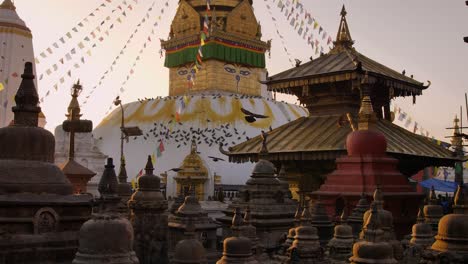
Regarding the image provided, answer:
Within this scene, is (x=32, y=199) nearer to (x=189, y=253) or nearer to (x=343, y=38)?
(x=189, y=253)

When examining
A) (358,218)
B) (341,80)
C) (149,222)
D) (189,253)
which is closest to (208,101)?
(341,80)

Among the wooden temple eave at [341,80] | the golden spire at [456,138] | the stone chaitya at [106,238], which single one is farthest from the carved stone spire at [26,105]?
the golden spire at [456,138]

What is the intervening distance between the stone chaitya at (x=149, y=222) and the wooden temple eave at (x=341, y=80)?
8180 millimetres

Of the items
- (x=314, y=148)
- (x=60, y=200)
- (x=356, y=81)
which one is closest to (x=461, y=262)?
(x=60, y=200)

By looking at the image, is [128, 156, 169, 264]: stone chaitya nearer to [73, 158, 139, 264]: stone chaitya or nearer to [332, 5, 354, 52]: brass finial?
[73, 158, 139, 264]: stone chaitya

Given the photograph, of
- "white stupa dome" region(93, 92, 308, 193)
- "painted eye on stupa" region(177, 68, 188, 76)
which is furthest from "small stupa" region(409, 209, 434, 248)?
"painted eye on stupa" region(177, 68, 188, 76)

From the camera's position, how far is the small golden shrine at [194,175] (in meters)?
30.3

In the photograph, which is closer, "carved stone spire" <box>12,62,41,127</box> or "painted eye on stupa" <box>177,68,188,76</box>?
"carved stone spire" <box>12,62,41,127</box>

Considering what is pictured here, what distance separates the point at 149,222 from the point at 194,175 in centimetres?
1804

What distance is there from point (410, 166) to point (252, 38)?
83.7 ft

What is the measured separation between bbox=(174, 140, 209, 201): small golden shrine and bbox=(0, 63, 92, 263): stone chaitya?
2085 centimetres

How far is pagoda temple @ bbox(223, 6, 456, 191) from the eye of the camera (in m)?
17.1

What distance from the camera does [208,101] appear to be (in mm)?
37750

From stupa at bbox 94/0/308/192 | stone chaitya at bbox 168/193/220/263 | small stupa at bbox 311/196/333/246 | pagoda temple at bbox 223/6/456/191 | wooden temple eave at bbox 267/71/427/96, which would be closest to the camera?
small stupa at bbox 311/196/333/246
